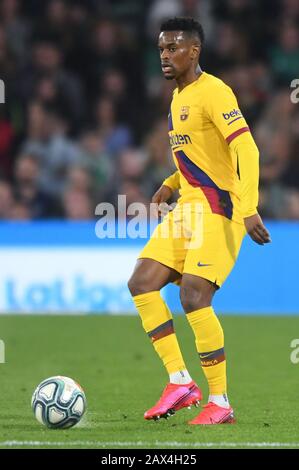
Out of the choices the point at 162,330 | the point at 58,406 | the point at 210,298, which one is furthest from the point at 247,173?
the point at 58,406

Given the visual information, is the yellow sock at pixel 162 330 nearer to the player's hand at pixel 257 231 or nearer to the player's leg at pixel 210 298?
the player's leg at pixel 210 298

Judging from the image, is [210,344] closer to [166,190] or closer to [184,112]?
[166,190]

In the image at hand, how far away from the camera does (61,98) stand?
15.4 metres

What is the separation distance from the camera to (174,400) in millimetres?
7160

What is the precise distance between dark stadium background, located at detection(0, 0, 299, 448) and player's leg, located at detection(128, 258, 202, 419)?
55.0 inches

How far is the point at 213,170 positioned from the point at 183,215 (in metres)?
0.31

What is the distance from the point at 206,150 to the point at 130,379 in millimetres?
2501

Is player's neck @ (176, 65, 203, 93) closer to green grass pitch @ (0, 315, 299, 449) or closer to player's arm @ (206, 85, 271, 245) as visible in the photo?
player's arm @ (206, 85, 271, 245)

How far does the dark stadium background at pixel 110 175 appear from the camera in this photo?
1067cm

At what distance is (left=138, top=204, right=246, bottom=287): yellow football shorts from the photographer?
7.00m

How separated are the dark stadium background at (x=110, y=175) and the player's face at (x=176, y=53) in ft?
8.16

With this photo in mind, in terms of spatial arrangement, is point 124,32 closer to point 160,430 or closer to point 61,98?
point 61,98

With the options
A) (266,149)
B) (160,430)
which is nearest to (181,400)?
(160,430)
